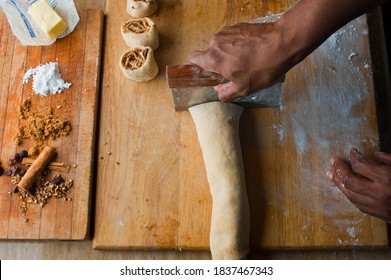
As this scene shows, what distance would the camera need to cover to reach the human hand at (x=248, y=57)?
1227 mm

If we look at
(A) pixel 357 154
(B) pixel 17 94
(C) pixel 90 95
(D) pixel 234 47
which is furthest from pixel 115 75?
(A) pixel 357 154

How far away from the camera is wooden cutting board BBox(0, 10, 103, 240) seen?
5.16ft

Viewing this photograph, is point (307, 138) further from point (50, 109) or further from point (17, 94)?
point (17, 94)

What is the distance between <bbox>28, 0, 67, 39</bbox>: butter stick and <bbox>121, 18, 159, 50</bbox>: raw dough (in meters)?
0.30

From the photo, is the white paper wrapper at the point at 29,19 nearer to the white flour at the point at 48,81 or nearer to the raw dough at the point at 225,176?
the white flour at the point at 48,81

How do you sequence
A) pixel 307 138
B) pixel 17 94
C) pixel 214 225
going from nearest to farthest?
1. pixel 214 225
2. pixel 307 138
3. pixel 17 94

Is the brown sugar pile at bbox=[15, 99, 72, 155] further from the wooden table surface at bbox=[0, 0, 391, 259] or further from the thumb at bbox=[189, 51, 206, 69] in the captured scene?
the thumb at bbox=[189, 51, 206, 69]

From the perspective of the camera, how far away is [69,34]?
1803 millimetres

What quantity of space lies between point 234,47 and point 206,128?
369 millimetres

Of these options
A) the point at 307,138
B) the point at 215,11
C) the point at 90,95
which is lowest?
the point at 90,95

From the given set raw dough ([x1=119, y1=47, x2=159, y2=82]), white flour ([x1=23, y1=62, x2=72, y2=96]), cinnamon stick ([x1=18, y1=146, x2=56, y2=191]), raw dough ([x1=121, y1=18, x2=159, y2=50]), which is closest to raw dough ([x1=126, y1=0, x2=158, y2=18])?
raw dough ([x1=121, y1=18, x2=159, y2=50])

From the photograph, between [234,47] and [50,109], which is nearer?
[234,47]

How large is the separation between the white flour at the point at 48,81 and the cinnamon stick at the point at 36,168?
0.25 m

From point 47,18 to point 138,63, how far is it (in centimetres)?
46
